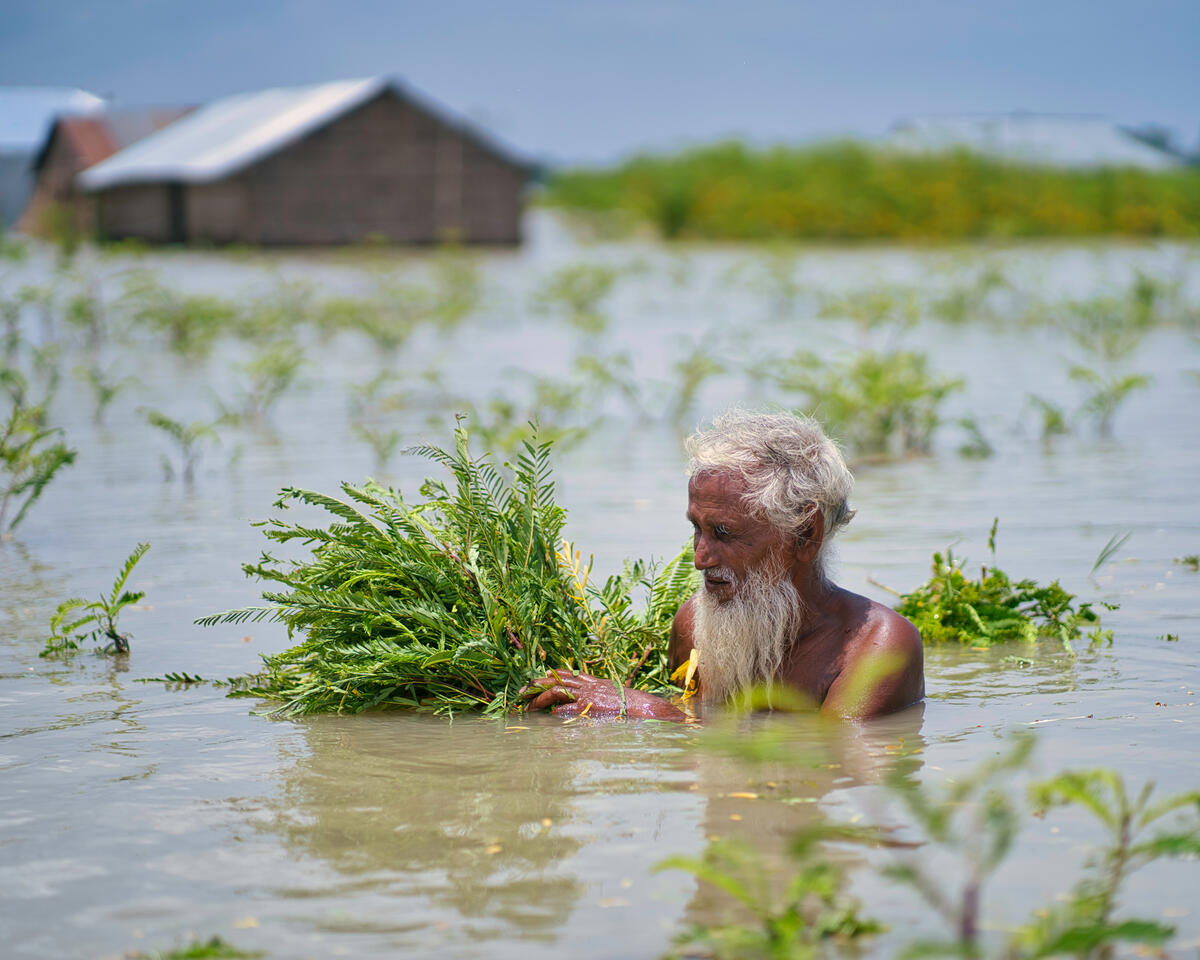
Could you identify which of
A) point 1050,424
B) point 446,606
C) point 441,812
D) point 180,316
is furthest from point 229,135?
point 441,812

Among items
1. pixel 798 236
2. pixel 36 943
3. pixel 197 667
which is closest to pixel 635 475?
pixel 197 667

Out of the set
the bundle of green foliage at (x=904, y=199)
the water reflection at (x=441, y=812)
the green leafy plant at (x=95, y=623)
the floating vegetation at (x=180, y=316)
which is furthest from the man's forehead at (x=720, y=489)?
the bundle of green foliage at (x=904, y=199)

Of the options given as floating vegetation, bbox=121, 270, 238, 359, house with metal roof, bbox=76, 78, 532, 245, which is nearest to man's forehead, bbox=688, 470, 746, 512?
floating vegetation, bbox=121, 270, 238, 359

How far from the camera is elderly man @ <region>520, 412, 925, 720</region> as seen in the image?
13.0ft

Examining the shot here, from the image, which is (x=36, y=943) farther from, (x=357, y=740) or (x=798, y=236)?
(x=798, y=236)

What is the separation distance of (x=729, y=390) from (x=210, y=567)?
776 cm

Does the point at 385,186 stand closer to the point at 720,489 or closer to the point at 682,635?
the point at 682,635

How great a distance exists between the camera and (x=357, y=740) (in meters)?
4.26

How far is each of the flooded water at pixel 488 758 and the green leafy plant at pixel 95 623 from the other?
0.09 m

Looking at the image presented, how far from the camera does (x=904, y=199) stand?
42.4 m

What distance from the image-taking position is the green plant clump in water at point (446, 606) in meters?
4.27

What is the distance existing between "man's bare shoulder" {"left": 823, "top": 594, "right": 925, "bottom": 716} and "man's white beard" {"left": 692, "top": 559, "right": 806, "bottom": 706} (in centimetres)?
17

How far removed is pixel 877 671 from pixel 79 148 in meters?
38.4

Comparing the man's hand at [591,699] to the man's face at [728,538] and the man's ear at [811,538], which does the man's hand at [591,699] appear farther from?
the man's ear at [811,538]
